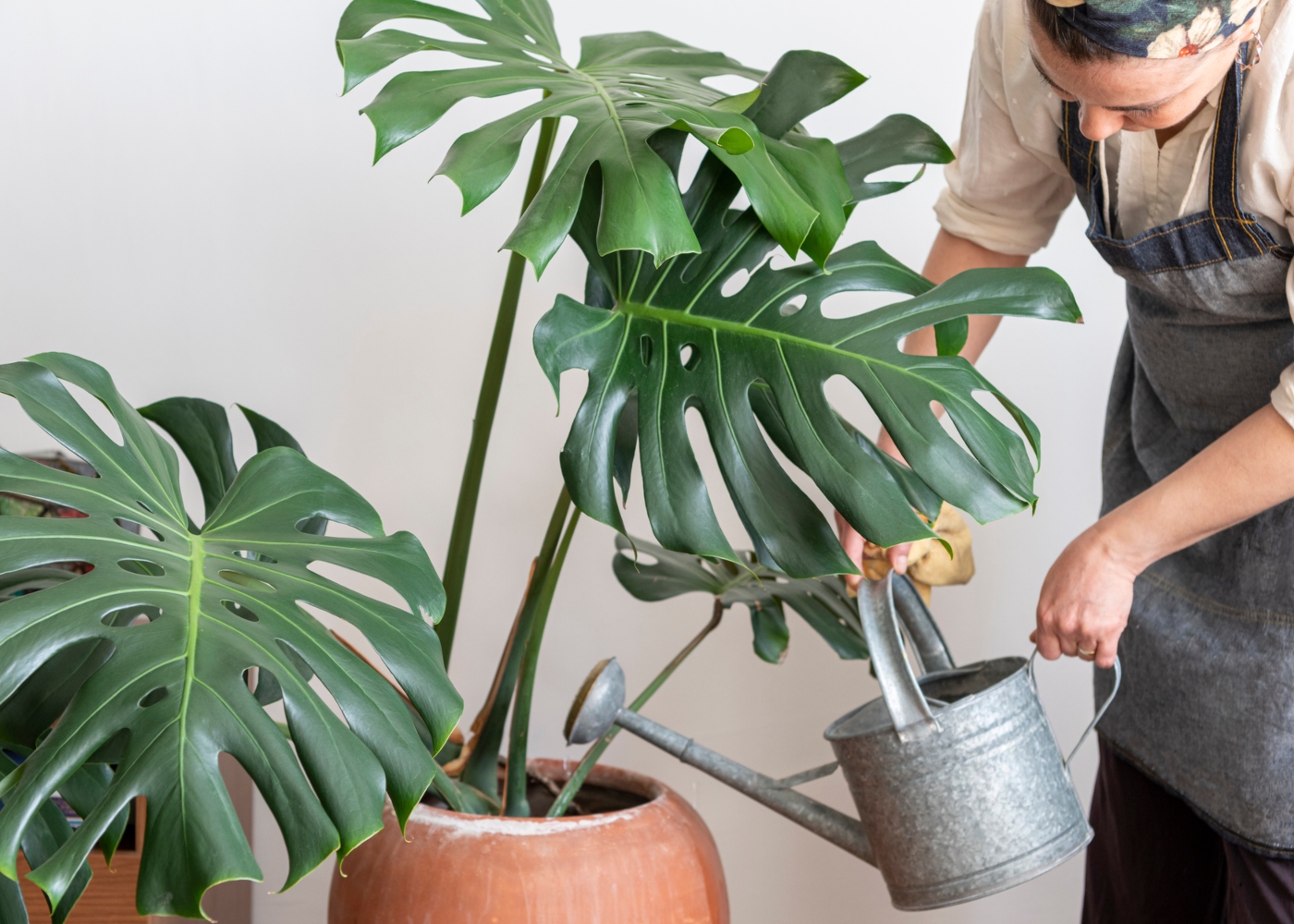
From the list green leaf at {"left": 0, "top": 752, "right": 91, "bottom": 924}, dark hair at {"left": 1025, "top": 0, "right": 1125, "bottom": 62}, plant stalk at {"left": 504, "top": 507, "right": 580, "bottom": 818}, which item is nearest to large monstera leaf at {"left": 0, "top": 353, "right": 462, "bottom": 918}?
green leaf at {"left": 0, "top": 752, "right": 91, "bottom": 924}

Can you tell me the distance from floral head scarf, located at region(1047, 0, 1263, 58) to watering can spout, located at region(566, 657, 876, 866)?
1.93ft

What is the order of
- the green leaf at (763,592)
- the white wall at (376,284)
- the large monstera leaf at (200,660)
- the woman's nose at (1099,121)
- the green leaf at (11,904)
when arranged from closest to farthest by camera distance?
1. the large monstera leaf at (200,660)
2. the green leaf at (11,904)
3. the woman's nose at (1099,121)
4. the green leaf at (763,592)
5. the white wall at (376,284)

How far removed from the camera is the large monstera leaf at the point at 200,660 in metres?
0.52

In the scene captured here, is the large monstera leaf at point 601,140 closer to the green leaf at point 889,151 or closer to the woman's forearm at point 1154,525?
the green leaf at point 889,151

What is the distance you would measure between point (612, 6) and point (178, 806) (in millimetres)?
1175

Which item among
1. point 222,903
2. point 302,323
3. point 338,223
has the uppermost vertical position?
point 338,223

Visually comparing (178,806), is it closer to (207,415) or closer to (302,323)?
(207,415)

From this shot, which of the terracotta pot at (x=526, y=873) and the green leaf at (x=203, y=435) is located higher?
the green leaf at (x=203, y=435)

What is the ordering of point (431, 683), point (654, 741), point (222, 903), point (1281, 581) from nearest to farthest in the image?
point (431, 683) → point (1281, 581) → point (654, 741) → point (222, 903)

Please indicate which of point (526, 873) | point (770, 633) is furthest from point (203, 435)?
point (770, 633)

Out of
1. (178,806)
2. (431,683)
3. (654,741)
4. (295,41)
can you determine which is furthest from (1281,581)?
(295,41)

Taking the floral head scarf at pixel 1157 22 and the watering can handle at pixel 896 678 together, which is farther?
the watering can handle at pixel 896 678

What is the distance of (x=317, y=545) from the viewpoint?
2.29 feet

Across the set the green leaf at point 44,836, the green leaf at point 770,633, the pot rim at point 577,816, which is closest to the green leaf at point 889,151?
the green leaf at point 770,633
